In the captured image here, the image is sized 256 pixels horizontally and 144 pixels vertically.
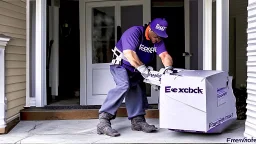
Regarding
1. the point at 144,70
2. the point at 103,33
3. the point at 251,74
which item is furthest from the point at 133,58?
the point at 103,33

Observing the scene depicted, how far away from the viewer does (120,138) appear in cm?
378

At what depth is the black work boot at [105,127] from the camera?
152 inches

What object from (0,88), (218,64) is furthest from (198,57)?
(0,88)

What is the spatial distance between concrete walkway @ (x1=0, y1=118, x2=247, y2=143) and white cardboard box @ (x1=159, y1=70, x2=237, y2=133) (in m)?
0.16

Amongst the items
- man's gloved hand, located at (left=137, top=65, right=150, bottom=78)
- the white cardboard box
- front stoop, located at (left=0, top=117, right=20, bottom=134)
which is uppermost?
man's gloved hand, located at (left=137, top=65, right=150, bottom=78)

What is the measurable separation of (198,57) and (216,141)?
9.50 ft

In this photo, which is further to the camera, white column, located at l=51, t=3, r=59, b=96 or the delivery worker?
white column, located at l=51, t=3, r=59, b=96

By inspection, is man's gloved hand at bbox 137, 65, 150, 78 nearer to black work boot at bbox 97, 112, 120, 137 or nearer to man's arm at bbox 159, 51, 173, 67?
man's arm at bbox 159, 51, 173, 67

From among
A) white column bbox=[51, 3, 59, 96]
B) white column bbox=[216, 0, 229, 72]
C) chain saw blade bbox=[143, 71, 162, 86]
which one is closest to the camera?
chain saw blade bbox=[143, 71, 162, 86]

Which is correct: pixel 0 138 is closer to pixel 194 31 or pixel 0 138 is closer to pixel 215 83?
pixel 215 83

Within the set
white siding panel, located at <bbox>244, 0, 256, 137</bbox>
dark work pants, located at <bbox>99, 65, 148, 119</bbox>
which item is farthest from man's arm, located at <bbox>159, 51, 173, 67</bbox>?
white siding panel, located at <bbox>244, 0, 256, 137</bbox>

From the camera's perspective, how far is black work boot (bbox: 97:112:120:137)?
3.86 metres

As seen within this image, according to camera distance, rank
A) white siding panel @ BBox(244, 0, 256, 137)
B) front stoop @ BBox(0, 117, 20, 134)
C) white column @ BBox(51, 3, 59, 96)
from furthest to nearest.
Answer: white column @ BBox(51, 3, 59, 96) < front stoop @ BBox(0, 117, 20, 134) < white siding panel @ BBox(244, 0, 256, 137)

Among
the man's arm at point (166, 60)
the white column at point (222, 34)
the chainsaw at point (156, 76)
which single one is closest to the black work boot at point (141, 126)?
the chainsaw at point (156, 76)
